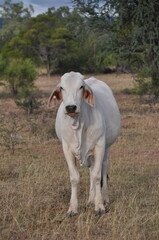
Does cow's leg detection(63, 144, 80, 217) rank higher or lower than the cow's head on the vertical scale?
lower

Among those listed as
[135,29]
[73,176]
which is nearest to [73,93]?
[73,176]

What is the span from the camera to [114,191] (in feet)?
19.1

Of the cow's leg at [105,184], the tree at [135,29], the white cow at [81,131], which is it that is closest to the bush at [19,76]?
the tree at [135,29]

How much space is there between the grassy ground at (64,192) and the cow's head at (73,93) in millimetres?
1063

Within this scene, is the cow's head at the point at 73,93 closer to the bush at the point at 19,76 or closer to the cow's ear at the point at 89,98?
the cow's ear at the point at 89,98

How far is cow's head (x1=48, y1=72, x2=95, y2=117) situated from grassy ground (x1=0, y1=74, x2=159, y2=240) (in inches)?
41.9

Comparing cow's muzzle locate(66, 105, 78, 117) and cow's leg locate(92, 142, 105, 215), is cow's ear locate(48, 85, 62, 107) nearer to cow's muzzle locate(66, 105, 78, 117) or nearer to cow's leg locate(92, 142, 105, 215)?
cow's muzzle locate(66, 105, 78, 117)

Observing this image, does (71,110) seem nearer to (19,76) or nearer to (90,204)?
(90,204)

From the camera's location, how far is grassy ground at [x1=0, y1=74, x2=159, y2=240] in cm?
427

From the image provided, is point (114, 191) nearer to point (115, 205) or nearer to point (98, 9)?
point (115, 205)

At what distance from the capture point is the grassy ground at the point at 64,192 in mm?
Answer: 4266

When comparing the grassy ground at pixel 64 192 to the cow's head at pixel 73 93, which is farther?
the cow's head at pixel 73 93

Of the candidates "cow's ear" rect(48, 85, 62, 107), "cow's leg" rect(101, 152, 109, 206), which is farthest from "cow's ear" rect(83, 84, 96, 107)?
"cow's leg" rect(101, 152, 109, 206)

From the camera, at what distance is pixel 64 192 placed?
5.68m
